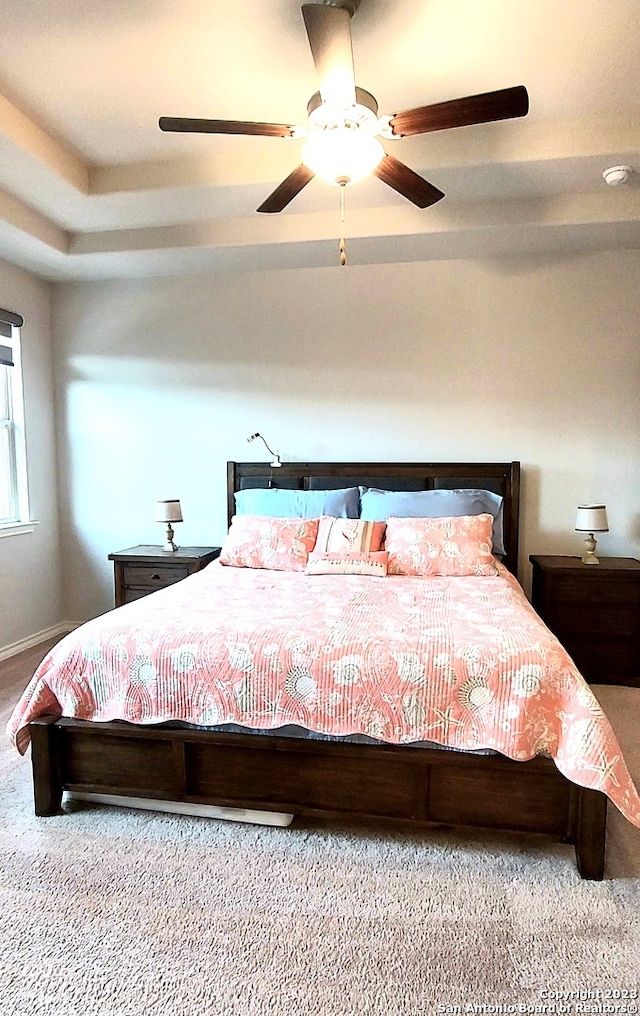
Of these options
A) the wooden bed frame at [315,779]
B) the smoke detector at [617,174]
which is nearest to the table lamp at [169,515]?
the wooden bed frame at [315,779]

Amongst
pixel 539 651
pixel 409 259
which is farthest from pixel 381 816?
pixel 409 259

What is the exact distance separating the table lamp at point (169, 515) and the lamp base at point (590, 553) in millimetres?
2610

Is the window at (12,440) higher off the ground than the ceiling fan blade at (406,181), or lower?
lower

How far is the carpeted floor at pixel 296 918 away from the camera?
1546 millimetres

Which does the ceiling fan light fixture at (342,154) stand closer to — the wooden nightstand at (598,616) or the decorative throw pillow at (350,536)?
the decorative throw pillow at (350,536)

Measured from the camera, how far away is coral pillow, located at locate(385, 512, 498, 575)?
3355 mm

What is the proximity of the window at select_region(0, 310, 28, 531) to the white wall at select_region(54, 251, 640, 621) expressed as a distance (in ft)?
1.28

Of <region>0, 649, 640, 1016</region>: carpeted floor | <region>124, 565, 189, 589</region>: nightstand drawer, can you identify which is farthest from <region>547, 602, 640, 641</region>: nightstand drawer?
<region>124, 565, 189, 589</region>: nightstand drawer

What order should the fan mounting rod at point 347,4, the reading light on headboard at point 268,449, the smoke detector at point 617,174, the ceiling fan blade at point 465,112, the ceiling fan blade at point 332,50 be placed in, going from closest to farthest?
the ceiling fan blade at point 332,50 → the ceiling fan blade at point 465,112 → the fan mounting rod at point 347,4 → the smoke detector at point 617,174 → the reading light on headboard at point 268,449

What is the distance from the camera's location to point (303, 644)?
2146mm

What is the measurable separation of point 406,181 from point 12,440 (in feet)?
10.5

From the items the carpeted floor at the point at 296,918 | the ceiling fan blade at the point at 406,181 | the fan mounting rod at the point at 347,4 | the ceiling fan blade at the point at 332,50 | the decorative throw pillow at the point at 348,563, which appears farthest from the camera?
the decorative throw pillow at the point at 348,563

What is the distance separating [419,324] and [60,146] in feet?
7.50

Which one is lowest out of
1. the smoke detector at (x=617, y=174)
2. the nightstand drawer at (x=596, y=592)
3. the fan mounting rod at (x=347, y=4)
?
the nightstand drawer at (x=596, y=592)
